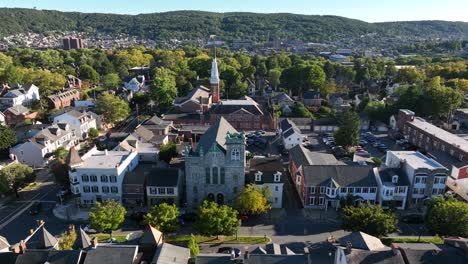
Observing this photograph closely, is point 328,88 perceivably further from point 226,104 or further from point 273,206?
point 273,206

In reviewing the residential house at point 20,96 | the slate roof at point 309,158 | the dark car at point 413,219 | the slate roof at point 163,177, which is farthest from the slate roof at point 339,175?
the residential house at point 20,96

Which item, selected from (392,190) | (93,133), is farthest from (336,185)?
(93,133)

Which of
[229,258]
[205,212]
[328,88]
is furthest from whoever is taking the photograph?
[328,88]

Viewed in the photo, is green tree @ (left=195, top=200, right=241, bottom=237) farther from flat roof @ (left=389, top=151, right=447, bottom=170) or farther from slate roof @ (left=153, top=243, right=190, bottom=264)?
flat roof @ (left=389, top=151, right=447, bottom=170)

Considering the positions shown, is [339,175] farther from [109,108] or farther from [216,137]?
[109,108]

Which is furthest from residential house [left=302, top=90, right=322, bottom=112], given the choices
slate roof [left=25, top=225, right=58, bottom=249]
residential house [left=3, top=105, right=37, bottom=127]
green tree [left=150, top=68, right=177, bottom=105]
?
slate roof [left=25, top=225, right=58, bottom=249]

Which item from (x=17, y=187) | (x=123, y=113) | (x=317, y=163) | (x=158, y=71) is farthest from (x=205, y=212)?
(x=158, y=71)

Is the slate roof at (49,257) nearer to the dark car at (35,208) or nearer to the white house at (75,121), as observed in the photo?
the dark car at (35,208)
